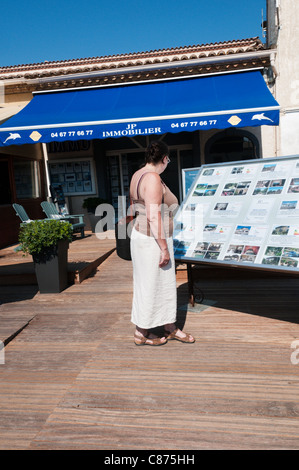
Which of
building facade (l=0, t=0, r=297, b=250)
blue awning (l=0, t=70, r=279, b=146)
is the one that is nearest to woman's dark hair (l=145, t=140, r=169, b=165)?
blue awning (l=0, t=70, r=279, b=146)

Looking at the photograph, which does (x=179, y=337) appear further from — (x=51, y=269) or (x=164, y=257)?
(x=51, y=269)

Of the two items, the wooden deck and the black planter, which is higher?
the black planter

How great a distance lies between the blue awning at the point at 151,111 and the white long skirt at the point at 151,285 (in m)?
4.34

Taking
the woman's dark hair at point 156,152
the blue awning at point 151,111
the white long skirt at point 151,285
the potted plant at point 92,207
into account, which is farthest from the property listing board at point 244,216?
the potted plant at point 92,207

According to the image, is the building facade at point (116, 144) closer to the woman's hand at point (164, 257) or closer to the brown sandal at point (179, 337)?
the woman's hand at point (164, 257)

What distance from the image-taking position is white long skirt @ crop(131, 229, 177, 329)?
2.94 meters

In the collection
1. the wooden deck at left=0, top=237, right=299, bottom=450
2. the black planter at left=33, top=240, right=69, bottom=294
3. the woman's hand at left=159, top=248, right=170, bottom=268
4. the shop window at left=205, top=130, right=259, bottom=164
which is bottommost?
the wooden deck at left=0, top=237, right=299, bottom=450

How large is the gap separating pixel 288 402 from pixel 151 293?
1277 millimetres

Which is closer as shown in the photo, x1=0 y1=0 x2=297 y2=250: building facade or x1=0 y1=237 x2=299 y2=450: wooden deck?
x1=0 y1=237 x2=299 y2=450: wooden deck

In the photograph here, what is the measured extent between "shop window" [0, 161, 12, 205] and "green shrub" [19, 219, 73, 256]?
4384 millimetres

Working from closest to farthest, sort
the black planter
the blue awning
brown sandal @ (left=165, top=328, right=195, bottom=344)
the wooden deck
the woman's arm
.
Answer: the wooden deck, the woman's arm, brown sandal @ (left=165, top=328, right=195, bottom=344), the black planter, the blue awning

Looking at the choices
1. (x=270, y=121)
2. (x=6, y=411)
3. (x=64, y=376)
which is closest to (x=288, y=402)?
(x=64, y=376)

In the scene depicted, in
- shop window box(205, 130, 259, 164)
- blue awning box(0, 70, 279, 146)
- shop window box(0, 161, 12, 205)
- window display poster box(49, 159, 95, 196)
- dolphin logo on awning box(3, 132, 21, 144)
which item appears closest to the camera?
blue awning box(0, 70, 279, 146)

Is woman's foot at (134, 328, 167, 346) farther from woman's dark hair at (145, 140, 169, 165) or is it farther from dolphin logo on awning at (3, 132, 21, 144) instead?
dolphin logo on awning at (3, 132, 21, 144)
